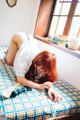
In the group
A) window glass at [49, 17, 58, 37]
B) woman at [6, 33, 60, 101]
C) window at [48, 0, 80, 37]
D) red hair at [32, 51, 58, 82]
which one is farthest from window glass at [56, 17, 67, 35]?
red hair at [32, 51, 58, 82]

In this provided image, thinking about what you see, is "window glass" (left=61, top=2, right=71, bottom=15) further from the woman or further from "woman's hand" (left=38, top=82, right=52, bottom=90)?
"woman's hand" (left=38, top=82, right=52, bottom=90)

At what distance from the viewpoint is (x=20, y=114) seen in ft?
2.50

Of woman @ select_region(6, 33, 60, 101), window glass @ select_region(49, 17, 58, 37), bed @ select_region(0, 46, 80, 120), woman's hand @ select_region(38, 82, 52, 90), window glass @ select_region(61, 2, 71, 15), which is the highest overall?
window glass @ select_region(61, 2, 71, 15)

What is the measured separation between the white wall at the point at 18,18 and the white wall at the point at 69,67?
40.8 inches

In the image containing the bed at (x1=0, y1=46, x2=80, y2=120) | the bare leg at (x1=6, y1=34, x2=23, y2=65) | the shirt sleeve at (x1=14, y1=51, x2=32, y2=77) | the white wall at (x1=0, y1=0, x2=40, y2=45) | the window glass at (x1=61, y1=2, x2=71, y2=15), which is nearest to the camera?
the bed at (x1=0, y1=46, x2=80, y2=120)

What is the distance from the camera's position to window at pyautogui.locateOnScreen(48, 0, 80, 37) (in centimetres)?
180

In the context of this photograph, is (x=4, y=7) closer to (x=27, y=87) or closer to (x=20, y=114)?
(x=27, y=87)

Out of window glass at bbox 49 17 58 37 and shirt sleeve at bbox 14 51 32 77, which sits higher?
window glass at bbox 49 17 58 37

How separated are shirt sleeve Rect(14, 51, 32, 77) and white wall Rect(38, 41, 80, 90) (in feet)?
1.51

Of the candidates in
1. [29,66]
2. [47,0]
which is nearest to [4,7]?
[47,0]

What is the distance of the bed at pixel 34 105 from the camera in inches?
30.2

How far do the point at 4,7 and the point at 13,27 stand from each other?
0.34 meters

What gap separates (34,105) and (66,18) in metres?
1.45

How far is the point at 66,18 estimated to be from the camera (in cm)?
197
